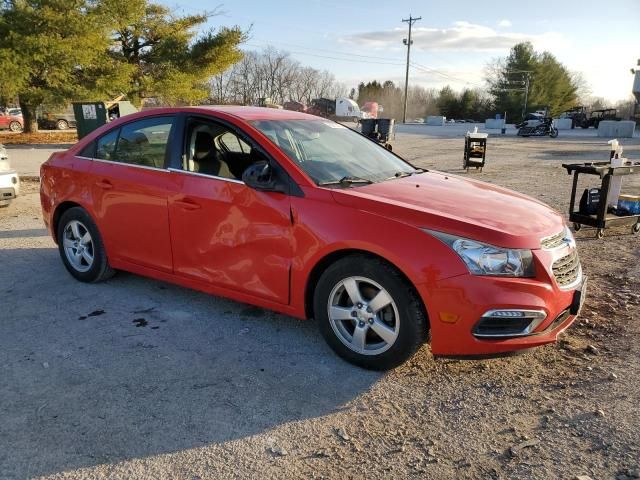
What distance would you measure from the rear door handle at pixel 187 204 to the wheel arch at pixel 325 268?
1.09 metres

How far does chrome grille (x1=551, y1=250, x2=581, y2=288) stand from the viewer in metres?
3.11

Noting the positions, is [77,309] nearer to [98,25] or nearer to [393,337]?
[393,337]

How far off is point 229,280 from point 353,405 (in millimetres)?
1369

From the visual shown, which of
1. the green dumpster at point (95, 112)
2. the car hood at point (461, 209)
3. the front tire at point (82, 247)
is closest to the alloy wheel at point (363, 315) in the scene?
the car hood at point (461, 209)

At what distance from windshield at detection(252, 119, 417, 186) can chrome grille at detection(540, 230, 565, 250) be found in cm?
124

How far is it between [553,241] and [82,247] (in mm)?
4046

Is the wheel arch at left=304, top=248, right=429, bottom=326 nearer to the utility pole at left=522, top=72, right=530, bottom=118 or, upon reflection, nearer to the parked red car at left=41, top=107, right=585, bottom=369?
the parked red car at left=41, top=107, right=585, bottom=369

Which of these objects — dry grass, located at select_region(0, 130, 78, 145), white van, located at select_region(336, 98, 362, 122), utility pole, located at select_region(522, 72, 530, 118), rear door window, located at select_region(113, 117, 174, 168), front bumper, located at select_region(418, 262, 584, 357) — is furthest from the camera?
utility pole, located at select_region(522, 72, 530, 118)

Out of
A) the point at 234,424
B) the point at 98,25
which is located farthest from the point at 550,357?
the point at 98,25

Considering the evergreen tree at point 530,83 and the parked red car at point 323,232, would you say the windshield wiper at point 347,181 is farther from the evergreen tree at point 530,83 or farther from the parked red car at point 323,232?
the evergreen tree at point 530,83

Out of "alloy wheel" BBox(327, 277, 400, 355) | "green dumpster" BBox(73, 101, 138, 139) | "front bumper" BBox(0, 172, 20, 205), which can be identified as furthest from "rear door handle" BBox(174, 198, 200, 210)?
"green dumpster" BBox(73, 101, 138, 139)

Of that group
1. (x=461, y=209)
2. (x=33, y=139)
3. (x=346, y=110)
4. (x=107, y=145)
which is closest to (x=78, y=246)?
(x=107, y=145)

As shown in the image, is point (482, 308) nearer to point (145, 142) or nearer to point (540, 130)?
point (145, 142)

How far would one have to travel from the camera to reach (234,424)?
278cm
